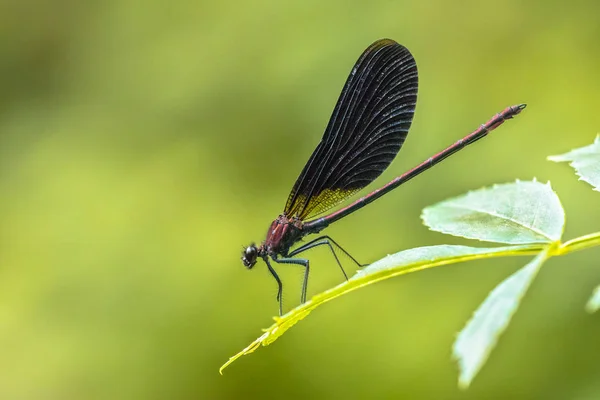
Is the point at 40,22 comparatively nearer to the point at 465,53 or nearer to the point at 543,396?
the point at 465,53

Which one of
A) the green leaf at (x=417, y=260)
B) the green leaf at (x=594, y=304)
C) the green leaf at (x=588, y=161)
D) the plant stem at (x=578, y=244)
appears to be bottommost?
the green leaf at (x=594, y=304)

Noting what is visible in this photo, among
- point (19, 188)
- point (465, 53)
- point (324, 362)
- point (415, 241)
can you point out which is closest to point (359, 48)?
point (465, 53)

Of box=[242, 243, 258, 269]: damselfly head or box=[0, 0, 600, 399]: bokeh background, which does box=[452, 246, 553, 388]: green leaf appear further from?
box=[0, 0, 600, 399]: bokeh background

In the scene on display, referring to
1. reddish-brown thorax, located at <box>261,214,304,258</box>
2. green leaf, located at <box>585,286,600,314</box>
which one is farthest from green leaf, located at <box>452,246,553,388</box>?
reddish-brown thorax, located at <box>261,214,304,258</box>

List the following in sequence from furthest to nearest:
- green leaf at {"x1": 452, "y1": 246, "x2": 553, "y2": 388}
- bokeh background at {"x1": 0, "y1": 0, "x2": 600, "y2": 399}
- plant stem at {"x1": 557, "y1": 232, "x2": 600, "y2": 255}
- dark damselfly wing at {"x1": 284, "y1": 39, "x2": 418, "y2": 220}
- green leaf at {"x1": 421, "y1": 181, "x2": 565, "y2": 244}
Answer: bokeh background at {"x1": 0, "y1": 0, "x2": 600, "y2": 399} → dark damselfly wing at {"x1": 284, "y1": 39, "x2": 418, "y2": 220} → green leaf at {"x1": 421, "y1": 181, "x2": 565, "y2": 244} → plant stem at {"x1": 557, "y1": 232, "x2": 600, "y2": 255} → green leaf at {"x1": 452, "y1": 246, "x2": 553, "y2": 388}

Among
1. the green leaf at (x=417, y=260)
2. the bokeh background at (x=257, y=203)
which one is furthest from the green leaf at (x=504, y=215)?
the bokeh background at (x=257, y=203)

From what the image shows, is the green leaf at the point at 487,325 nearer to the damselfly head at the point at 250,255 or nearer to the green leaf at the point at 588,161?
the green leaf at the point at 588,161
